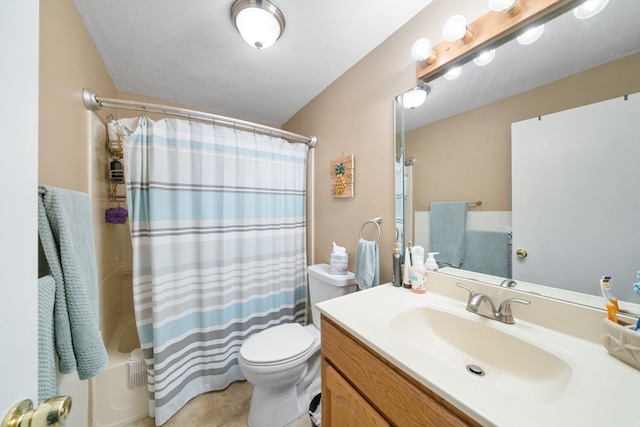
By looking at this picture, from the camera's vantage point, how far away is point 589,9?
708mm

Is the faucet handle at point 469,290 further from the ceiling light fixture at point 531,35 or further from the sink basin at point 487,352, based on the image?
the ceiling light fixture at point 531,35

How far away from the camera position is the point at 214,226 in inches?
58.4

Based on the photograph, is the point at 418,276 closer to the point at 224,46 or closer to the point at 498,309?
the point at 498,309

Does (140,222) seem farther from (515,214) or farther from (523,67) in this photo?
(523,67)

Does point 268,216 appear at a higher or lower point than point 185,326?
higher

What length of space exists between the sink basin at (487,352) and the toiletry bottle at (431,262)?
0.78 ft

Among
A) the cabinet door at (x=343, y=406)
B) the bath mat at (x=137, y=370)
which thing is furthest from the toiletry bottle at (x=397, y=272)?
the bath mat at (x=137, y=370)

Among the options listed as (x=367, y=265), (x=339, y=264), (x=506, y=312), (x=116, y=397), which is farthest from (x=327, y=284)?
(x=116, y=397)

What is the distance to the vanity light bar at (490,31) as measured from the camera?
29.5 inches

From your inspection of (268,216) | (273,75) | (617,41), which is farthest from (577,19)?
(268,216)

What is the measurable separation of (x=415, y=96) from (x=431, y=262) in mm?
858

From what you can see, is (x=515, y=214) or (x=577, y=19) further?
(x=515, y=214)

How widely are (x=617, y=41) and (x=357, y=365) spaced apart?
4.22ft

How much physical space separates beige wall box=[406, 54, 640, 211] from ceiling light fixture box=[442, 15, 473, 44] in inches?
11.8
